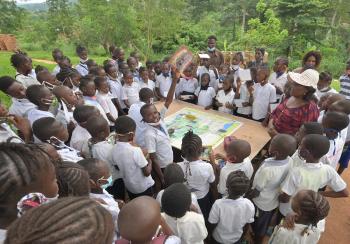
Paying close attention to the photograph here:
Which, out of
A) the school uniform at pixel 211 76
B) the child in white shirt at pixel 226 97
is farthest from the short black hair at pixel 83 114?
the school uniform at pixel 211 76

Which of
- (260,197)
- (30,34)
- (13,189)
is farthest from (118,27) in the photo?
(13,189)

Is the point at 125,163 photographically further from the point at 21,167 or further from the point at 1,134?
the point at 21,167

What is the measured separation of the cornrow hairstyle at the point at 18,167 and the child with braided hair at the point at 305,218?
1818mm

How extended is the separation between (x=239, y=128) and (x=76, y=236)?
3411 millimetres

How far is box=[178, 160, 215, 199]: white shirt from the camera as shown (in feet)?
8.83

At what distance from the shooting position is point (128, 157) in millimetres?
2713

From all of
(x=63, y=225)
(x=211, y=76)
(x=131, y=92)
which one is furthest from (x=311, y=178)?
(x=211, y=76)

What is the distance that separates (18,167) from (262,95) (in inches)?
154

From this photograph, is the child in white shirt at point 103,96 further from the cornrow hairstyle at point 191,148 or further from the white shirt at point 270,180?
the white shirt at point 270,180

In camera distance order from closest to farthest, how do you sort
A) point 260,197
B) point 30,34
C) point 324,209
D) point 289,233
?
point 324,209, point 289,233, point 260,197, point 30,34

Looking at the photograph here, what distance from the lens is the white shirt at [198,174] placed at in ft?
8.83

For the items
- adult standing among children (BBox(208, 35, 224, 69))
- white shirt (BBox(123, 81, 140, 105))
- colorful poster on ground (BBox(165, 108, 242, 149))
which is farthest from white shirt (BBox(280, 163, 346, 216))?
adult standing among children (BBox(208, 35, 224, 69))

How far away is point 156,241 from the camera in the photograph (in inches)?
62.8

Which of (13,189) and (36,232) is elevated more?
(36,232)
